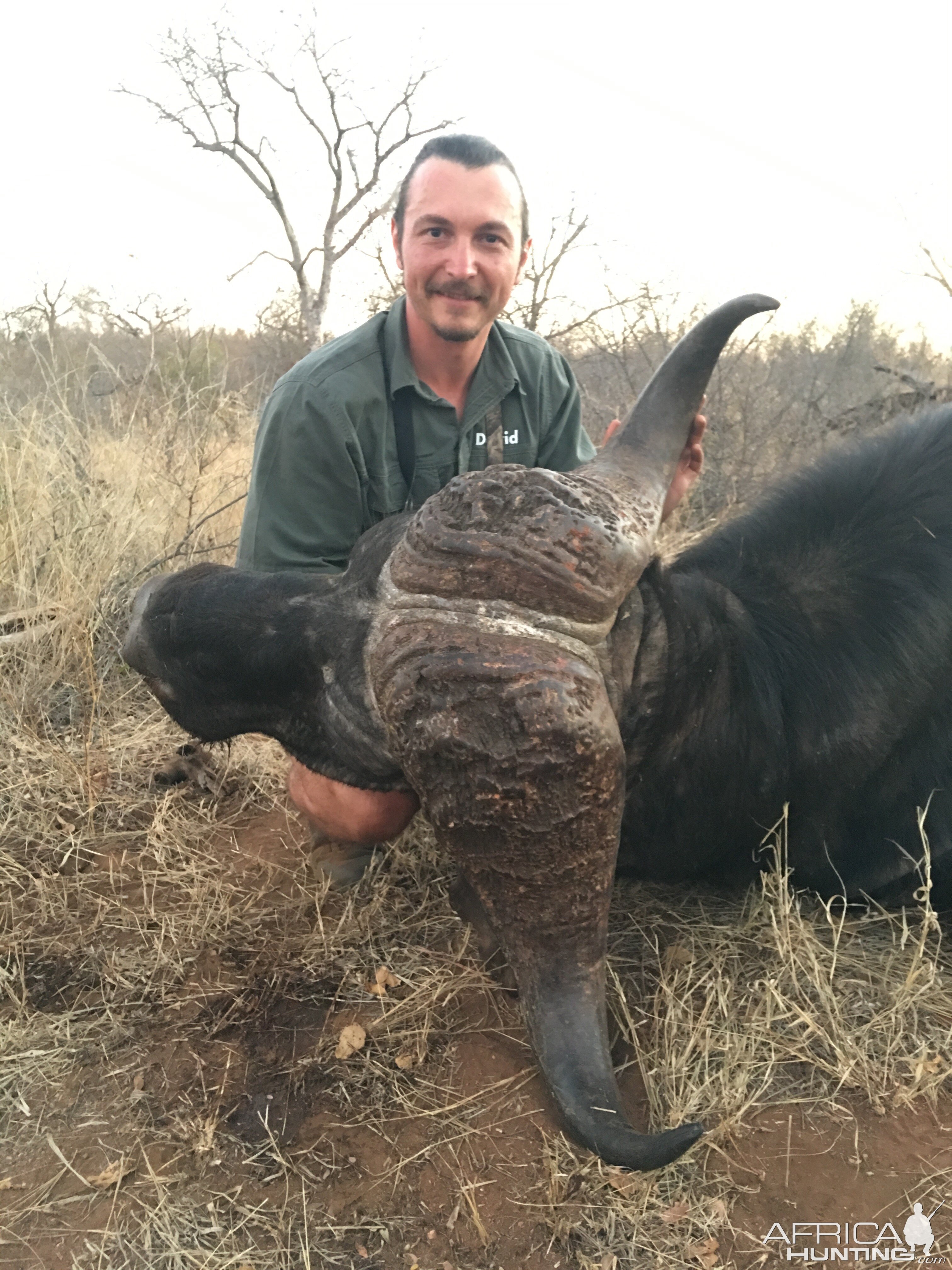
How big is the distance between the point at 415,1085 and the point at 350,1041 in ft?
0.71

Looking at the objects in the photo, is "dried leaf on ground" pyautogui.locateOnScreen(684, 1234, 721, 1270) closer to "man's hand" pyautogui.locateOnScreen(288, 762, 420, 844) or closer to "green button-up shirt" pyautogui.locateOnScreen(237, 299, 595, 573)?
"man's hand" pyautogui.locateOnScreen(288, 762, 420, 844)

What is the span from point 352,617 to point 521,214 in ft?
9.27

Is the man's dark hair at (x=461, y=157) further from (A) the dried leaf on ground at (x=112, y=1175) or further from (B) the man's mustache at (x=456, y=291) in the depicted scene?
(A) the dried leaf on ground at (x=112, y=1175)

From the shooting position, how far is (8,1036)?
2.42m

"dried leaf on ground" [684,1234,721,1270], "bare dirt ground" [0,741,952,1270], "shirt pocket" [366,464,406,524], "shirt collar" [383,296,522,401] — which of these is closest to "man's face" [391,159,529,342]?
"shirt collar" [383,296,522,401]

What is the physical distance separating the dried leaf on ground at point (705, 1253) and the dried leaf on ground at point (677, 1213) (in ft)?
0.18

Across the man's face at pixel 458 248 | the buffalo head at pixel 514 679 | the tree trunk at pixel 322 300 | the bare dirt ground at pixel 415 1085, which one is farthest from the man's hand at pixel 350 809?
the tree trunk at pixel 322 300

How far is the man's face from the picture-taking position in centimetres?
366

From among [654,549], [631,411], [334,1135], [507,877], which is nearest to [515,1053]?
[334,1135]

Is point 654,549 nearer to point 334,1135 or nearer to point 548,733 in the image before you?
point 548,733

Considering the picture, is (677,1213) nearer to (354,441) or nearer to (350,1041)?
(350,1041)

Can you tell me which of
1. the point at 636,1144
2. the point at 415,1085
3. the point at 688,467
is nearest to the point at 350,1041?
the point at 415,1085

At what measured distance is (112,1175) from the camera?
2.03 metres

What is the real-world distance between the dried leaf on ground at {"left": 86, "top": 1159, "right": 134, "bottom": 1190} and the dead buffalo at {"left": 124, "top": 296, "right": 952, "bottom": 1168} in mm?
997
